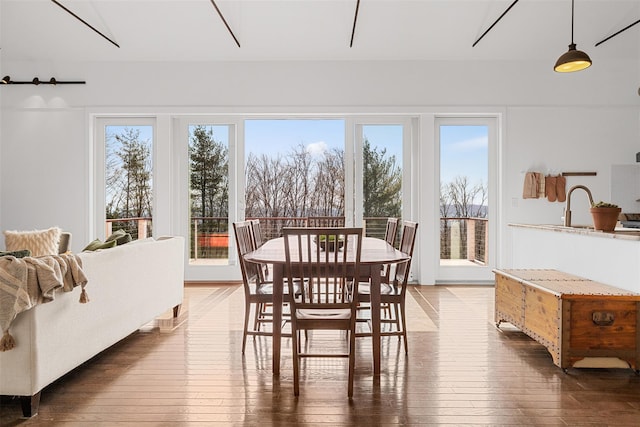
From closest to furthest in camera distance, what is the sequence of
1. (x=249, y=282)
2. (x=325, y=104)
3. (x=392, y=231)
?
1. (x=249, y=282)
2. (x=392, y=231)
3. (x=325, y=104)

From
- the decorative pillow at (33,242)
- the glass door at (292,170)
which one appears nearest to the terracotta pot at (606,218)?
the glass door at (292,170)

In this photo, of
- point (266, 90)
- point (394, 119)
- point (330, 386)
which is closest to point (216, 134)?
point (266, 90)

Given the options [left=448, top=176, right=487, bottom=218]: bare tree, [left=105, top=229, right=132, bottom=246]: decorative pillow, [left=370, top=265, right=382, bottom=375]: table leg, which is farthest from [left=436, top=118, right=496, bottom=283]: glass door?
[left=105, top=229, right=132, bottom=246]: decorative pillow

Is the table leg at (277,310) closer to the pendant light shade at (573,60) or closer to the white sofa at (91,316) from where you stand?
the white sofa at (91,316)

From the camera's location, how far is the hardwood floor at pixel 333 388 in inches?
83.6

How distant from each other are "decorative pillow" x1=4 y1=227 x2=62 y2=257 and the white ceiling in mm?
2556

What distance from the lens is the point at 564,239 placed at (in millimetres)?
3533

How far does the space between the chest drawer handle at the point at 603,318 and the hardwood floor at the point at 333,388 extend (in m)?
0.34

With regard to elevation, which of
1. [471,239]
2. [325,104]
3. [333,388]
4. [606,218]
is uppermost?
[325,104]

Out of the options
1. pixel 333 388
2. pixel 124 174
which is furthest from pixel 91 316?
pixel 124 174

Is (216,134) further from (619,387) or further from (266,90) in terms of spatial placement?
(619,387)

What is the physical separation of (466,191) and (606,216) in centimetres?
286

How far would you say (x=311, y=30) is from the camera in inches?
203

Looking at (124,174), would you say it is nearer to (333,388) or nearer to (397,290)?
(397,290)
